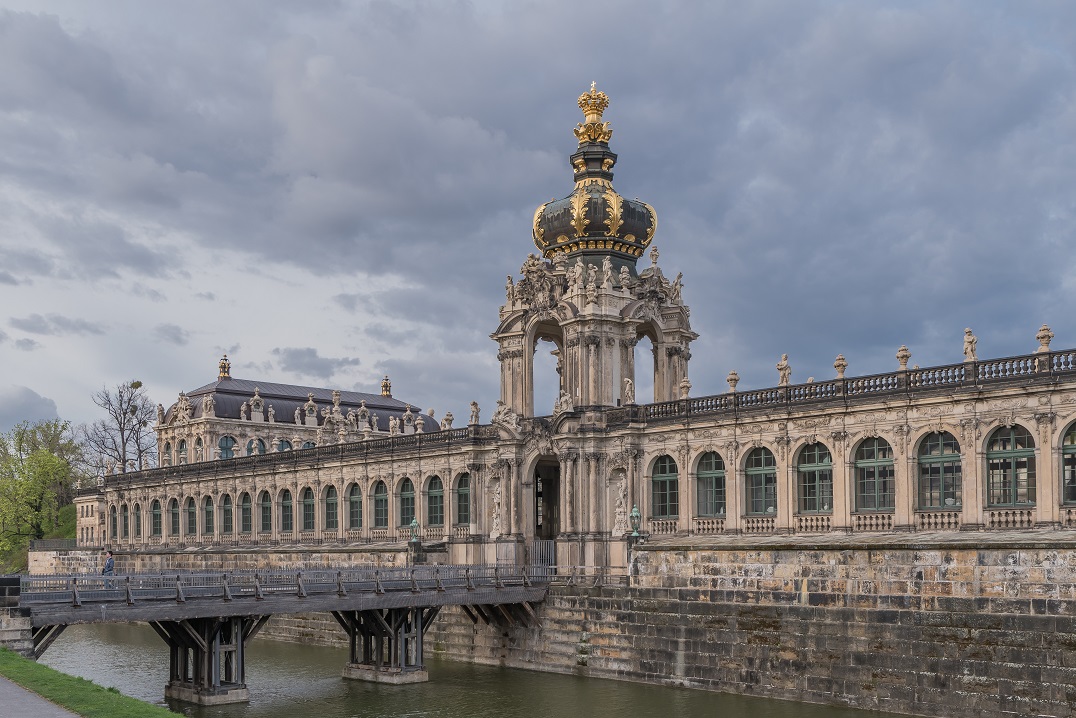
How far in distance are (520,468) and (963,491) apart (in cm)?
2134

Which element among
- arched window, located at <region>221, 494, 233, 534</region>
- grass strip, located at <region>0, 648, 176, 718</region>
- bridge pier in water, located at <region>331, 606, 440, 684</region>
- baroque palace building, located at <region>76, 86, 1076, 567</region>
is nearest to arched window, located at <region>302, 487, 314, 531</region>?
baroque palace building, located at <region>76, 86, 1076, 567</region>

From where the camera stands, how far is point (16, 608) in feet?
114

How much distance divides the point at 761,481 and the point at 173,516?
50112 millimetres

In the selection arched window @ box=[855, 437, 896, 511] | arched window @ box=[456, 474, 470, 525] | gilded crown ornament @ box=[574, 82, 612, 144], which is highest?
gilded crown ornament @ box=[574, 82, 612, 144]

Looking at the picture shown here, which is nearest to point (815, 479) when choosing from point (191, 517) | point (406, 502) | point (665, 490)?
point (665, 490)

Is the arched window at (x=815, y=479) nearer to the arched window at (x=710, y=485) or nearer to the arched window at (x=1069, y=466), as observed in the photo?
the arched window at (x=710, y=485)

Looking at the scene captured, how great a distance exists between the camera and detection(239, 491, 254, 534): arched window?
75438 millimetres

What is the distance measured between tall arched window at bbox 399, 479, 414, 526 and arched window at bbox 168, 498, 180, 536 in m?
26.0

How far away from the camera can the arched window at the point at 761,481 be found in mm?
46094

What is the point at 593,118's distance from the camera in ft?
190

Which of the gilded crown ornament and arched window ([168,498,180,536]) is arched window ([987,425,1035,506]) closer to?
the gilded crown ornament

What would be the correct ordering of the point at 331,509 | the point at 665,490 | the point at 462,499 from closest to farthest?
1. the point at 665,490
2. the point at 462,499
3. the point at 331,509

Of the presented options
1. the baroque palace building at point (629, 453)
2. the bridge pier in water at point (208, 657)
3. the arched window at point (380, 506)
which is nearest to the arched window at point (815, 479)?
the baroque palace building at point (629, 453)

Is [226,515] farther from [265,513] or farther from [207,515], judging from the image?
[265,513]
